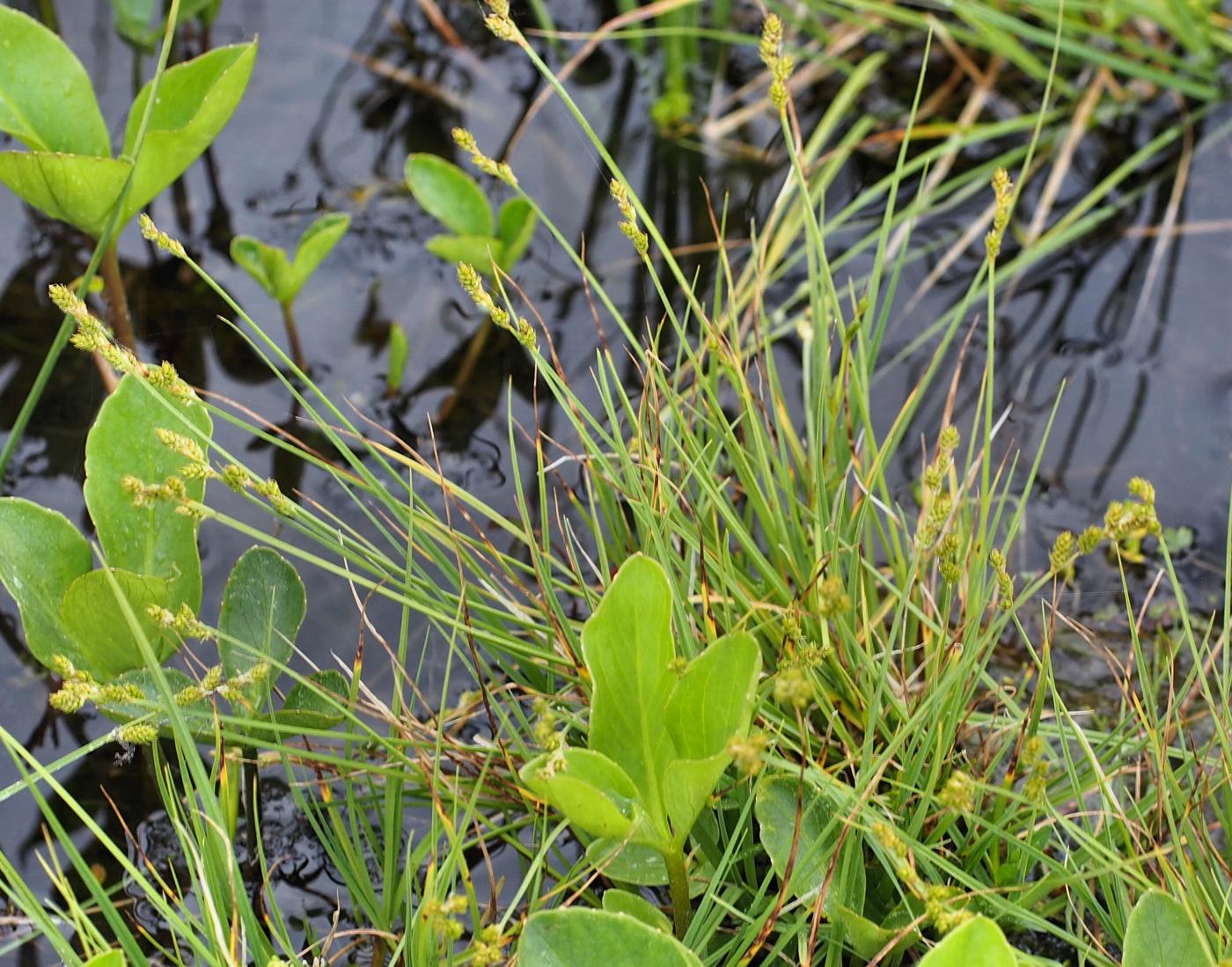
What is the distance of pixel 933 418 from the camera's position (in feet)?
5.98

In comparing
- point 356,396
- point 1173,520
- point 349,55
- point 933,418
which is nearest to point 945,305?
point 933,418

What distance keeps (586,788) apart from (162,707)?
437mm

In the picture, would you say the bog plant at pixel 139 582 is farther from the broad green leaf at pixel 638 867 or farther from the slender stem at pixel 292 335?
the slender stem at pixel 292 335

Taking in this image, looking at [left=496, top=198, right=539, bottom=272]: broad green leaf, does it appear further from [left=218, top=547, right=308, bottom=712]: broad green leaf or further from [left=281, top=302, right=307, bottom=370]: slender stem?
[left=218, top=547, right=308, bottom=712]: broad green leaf

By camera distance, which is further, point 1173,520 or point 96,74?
point 96,74

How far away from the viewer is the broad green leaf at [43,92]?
142 centimetres

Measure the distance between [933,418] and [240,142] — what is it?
1216 mm

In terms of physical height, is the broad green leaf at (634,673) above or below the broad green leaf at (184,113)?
below

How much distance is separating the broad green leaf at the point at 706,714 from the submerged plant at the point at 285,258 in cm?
89

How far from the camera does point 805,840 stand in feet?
3.58

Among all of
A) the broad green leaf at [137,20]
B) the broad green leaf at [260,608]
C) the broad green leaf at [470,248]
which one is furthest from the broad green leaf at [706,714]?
the broad green leaf at [137,20]

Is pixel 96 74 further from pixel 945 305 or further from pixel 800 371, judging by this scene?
pixel 945 305

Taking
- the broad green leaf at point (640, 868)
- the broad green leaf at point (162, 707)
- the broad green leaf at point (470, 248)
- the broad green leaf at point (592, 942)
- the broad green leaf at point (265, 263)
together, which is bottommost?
the broad green leaf at point (640, 868)

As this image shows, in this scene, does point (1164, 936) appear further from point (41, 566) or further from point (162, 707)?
point (41, 566)
